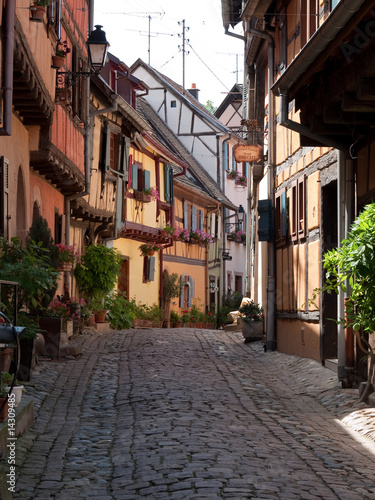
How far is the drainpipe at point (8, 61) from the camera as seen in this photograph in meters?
9.46

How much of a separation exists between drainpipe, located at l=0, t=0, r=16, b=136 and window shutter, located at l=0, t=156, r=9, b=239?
1.60 metres

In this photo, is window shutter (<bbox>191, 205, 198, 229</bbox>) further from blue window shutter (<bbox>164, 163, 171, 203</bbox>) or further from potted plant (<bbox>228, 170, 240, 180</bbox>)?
potted plant (<bbox>228, 170, 240, 180</bbox>)

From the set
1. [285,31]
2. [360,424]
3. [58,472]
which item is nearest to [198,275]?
[285,31]

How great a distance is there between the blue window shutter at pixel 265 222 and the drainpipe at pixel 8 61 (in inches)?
302

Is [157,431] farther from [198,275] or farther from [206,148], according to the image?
[206,148]

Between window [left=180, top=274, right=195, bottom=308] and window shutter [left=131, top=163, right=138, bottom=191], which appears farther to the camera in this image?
window [left=180, top=274, right=195, bottom=308]

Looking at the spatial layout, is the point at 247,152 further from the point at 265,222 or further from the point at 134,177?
the point at 134,177

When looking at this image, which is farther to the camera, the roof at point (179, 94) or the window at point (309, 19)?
the roof at point (179, 94)

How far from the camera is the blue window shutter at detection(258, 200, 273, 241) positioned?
1656 centimetres

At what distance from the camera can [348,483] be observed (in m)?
5.71

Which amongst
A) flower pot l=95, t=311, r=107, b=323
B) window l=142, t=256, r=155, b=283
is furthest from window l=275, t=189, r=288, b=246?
window l=142, t=256, r=155, b=283

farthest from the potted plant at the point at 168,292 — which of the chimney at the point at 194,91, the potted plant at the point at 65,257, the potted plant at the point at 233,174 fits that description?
the chimney at the point at 194,91

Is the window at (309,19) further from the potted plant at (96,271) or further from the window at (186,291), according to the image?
the window at (186,291)

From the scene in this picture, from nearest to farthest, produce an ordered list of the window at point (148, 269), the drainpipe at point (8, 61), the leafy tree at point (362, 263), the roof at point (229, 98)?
the leafy tree at point (362, 263)
the drainpipe at point (8, 61)
the window at point (148, 269)
the roof at point (229, 98)
